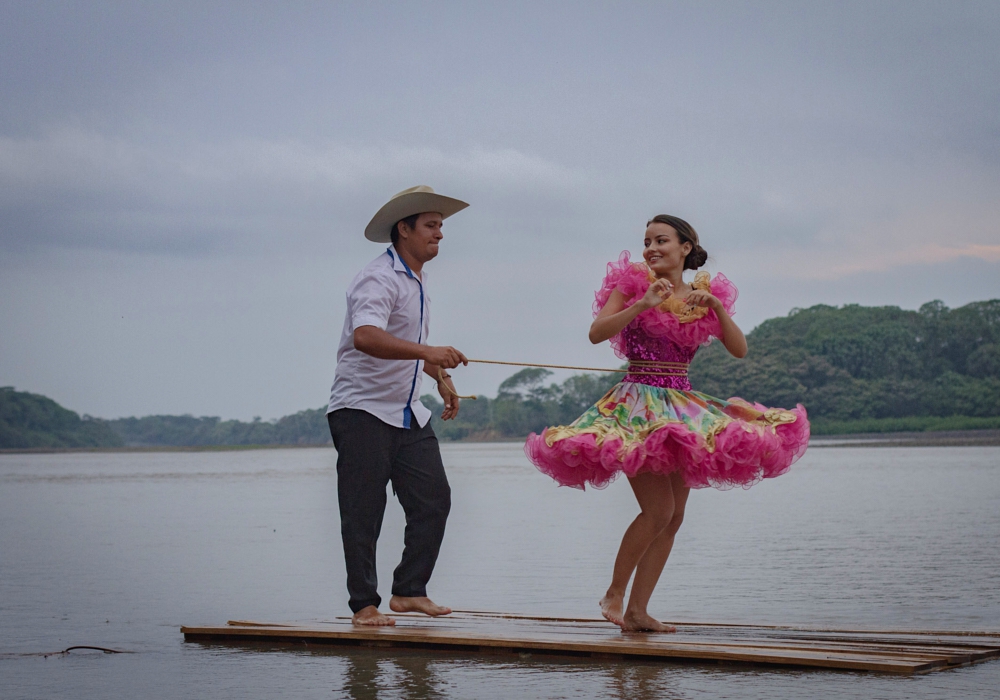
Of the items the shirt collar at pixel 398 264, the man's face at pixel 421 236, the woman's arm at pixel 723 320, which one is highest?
the man's face at pixel 421 236

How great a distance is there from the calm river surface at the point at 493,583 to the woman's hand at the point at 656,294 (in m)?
1.62

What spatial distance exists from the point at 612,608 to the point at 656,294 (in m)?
1.39

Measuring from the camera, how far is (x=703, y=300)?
223 inches

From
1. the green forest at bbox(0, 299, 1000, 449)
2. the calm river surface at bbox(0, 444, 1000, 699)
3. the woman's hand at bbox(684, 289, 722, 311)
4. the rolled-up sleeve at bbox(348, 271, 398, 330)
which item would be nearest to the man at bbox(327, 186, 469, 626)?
the rolled-up sleeve at bbox(348, 271, 398, 330)

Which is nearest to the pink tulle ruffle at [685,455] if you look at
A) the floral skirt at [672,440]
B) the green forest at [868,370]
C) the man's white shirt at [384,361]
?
the floral skirt at [672,440]

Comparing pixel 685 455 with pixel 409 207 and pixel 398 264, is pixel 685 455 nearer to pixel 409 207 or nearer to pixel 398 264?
pixel 398 264


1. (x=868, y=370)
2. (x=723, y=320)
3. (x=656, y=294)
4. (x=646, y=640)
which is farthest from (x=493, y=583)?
(x=868, y=370)

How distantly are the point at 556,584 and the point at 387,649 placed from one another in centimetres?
310

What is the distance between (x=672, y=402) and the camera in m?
5.59

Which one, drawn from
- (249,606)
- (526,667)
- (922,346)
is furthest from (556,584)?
(922,346)

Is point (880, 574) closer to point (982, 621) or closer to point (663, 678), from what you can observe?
point (982, 621)

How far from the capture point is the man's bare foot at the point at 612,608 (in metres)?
5.43

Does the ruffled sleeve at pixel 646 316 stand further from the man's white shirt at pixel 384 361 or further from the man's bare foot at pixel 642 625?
the man's bare foot at pixel 642 625

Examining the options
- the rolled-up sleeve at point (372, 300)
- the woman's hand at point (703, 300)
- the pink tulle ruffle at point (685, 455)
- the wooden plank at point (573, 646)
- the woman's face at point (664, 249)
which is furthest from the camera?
the woman's face at point (664, 249)
